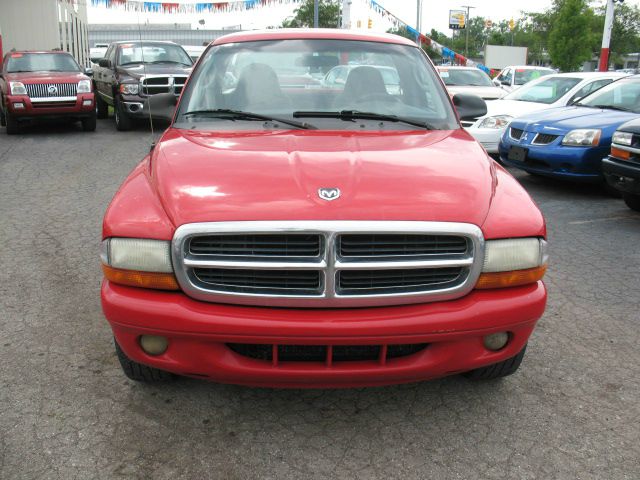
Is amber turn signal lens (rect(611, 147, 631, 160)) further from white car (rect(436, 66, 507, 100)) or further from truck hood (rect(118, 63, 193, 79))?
truck hood (rect(118, 63, 193, 79))

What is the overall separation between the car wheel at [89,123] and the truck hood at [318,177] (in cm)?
1088

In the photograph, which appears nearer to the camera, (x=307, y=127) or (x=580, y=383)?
(x=580, y=383)

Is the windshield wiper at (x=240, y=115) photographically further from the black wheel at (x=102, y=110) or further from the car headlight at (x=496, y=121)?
the black wheel at (x=102, y=110)

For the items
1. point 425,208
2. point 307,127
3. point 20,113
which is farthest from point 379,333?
point 20,113

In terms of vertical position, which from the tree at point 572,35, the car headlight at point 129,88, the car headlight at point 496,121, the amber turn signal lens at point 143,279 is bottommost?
the car headlight at point 496,121

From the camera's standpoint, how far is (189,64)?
48.1ft

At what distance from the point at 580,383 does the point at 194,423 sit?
195 cm

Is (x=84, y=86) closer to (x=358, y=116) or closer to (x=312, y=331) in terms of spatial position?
(x=358, y=116)

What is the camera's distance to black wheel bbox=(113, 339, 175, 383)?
3102mm

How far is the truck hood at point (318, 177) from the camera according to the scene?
2.62 m

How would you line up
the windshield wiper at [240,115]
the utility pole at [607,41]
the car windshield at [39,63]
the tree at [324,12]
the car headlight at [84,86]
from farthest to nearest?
the tree at [324,12] → the utility pole at [607,41] → the car windshield at [39,63] → the car headlight at [84,86] → the windshield wiper at [240,115]

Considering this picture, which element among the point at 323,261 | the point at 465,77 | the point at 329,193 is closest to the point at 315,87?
the point at 329,193

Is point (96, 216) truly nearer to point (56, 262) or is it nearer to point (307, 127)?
point (56, 262)

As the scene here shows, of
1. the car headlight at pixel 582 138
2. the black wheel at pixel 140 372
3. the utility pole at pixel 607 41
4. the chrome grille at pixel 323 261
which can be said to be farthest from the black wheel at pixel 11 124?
the utility pole at pixel 607 41
